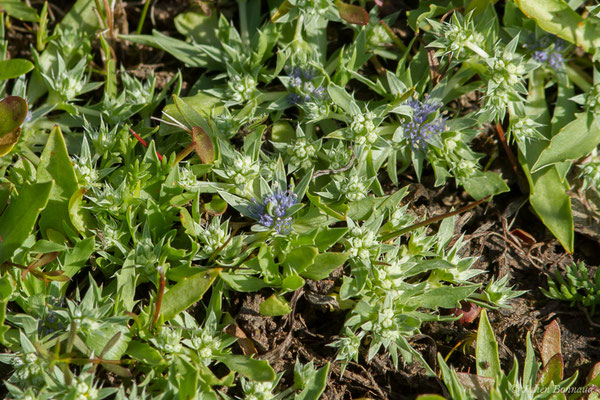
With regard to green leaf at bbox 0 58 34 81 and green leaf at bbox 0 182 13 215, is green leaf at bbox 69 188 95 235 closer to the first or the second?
green leaf at bbox 0 182 13 215

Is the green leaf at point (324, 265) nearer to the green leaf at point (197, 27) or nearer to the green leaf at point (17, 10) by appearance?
the green leaf at point (197, 27)

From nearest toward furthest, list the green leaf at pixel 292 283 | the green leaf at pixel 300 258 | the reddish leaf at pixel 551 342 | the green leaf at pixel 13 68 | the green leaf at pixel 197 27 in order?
the green leaf at pixel 300 258, the green leaf at pixel 292 283, the reddish leaf at pixel 551 342, the green leaf at pixel 13 68, the green leaf at pixel 197 27

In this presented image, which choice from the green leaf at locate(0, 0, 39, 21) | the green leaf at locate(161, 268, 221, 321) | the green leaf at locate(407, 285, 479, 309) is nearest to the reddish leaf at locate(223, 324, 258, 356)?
the green leaf at locate(161, 268, 221, 321)

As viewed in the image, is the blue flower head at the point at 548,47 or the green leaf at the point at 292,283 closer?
the green leaf at the point at 292,283

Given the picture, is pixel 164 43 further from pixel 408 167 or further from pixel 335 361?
pixel 335 361

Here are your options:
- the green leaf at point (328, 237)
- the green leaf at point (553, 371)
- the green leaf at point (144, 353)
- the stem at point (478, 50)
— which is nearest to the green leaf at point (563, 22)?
the stem at point (478, 50)

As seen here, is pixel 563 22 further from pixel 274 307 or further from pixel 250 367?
pixel 250 367
